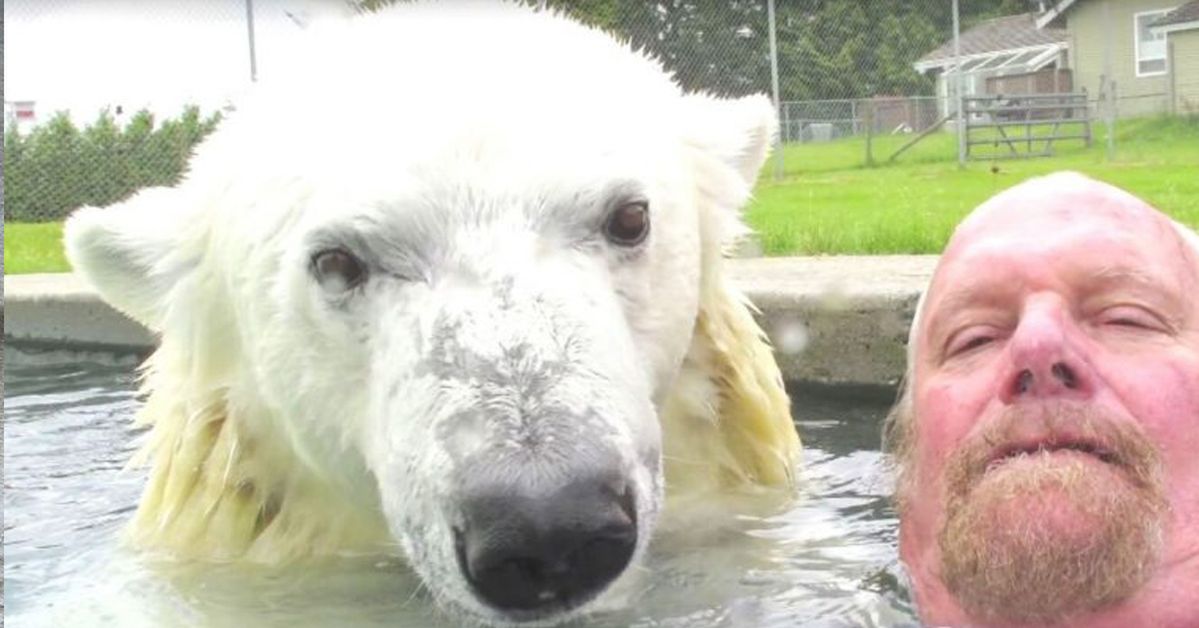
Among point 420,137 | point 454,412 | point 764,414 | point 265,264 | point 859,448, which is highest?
point 420,137

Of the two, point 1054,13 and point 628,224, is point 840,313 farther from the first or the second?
point 1054,13

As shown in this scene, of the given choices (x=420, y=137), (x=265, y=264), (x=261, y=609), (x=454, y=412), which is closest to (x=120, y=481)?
(x=261, y=609)

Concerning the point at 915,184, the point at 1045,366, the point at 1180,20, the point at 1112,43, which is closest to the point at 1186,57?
the point at 1180,20

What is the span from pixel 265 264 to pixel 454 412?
2.41 ft

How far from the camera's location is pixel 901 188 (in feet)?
47.7

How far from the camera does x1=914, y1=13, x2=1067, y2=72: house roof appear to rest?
127 feet

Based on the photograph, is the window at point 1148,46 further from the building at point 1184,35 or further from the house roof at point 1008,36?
the house roof at point 1008,36

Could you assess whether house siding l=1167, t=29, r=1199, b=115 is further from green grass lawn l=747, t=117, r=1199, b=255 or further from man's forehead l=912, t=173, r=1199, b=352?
man's forehead l=912, t=173, r=1199, b=352

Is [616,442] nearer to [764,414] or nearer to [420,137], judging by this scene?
[420,137]

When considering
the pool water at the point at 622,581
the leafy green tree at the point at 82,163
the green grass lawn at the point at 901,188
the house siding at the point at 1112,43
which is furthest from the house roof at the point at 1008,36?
the pool water at the point at 622,581

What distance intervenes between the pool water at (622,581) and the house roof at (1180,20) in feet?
90.1

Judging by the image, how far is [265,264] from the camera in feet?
9.01

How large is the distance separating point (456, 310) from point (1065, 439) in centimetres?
106

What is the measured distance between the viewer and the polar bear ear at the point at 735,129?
A: 3213mm
